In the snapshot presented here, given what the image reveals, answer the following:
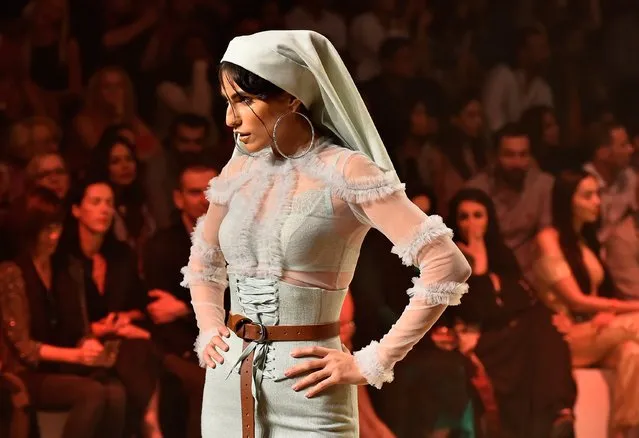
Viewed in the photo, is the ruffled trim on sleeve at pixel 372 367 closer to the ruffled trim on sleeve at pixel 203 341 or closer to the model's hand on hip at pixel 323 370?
the model's hand on hip at pixel 323 370

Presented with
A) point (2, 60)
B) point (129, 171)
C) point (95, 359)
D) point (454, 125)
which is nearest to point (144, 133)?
point (129, 171)

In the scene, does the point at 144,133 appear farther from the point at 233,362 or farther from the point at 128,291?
the point at 233,362

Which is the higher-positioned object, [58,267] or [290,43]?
[290,43]

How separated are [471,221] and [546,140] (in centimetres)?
53

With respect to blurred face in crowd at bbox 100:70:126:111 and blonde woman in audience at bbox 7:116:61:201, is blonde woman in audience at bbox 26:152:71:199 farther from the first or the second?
blurred face in crowd at bbox 100:70:126:111

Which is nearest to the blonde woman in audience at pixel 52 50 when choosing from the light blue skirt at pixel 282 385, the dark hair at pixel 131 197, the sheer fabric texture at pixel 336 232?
the dark hair at pixel 131 197

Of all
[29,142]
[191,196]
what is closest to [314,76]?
[191,196]

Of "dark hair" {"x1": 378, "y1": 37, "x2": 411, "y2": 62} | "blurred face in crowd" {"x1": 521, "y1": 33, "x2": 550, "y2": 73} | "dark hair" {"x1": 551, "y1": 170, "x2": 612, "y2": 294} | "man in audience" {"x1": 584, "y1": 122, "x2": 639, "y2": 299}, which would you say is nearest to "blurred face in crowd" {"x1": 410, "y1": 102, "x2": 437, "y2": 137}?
"dark hair" {"x1": 378, "y1": 37, "x2": 411, "y2": 62}

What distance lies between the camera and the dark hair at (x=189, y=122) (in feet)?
14.6

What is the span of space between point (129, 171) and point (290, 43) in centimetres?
256

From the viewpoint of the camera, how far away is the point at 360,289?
4.45 m

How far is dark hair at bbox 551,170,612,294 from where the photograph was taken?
15.0 feet

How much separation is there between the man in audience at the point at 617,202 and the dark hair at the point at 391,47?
1.00 meters

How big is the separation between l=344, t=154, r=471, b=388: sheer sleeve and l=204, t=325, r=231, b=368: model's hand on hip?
327 millimetres
